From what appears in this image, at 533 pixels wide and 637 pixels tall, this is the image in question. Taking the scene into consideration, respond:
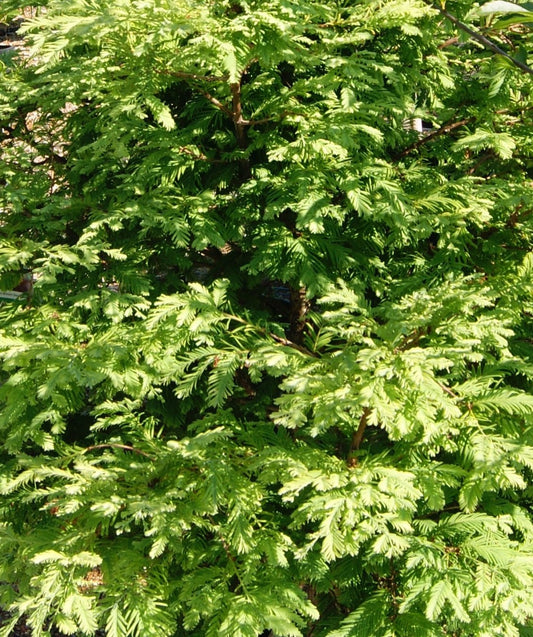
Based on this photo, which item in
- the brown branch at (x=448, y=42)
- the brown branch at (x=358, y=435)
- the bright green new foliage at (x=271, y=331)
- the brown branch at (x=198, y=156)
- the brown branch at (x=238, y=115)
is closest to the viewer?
the bright green new foliage at (x=271, y=331)

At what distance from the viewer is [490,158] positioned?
2789 mm

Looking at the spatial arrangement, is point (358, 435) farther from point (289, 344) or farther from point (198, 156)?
point (198, 156)

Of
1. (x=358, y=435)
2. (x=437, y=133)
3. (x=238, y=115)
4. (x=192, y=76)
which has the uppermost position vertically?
(x=192, y=76)

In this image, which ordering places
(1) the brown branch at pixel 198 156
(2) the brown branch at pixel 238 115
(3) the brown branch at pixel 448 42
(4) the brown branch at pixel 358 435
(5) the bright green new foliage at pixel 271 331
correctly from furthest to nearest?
1. (3) the brown branch at pixel 448 42
2. (1) the brown branch at pixel 198 156
3. (2) the brown branch at pixel 238 115
4. (4) the brown branch at pixel 358 435
5. (5) the bright green new foliage at pixel 271 331

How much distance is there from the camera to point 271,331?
251 cm

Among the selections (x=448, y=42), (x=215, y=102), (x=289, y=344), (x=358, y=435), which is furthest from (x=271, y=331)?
(x=448, y=42)

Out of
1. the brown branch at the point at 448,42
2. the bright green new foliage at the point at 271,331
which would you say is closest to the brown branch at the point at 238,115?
the bright green new foliage at the point at 271,331

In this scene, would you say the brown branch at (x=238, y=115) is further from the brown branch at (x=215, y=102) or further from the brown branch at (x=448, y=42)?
the brown branch at (x=448, y=42)

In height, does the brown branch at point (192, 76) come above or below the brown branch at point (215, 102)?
above

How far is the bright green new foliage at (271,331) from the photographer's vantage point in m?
1.95

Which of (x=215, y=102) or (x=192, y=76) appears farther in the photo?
(x=215, y=102)

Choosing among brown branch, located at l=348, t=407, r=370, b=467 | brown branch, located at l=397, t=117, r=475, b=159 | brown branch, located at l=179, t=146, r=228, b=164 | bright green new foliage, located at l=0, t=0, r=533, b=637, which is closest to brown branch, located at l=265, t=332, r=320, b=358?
bright green new foliage, located at l=0, t=0, r=533, b=637

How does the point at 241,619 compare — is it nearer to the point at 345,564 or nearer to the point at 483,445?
the point at 345,564

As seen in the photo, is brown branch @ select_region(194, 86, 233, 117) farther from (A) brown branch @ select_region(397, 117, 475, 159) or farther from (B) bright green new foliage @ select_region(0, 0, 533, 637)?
(A) brown branch @ select_region(397, 117, 475, 159)
